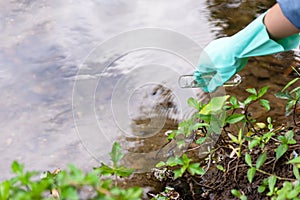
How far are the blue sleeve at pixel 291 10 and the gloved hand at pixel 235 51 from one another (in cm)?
13

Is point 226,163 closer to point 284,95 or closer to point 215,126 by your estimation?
point 215,126

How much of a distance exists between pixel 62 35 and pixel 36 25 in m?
0.18

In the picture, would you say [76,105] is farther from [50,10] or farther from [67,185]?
[67,185]

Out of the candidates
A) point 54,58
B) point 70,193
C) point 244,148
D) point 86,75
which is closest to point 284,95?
point 244,148

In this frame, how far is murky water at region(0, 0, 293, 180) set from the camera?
2154 millimetres

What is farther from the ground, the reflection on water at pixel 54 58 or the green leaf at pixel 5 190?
the green leaf at pixel 5 190

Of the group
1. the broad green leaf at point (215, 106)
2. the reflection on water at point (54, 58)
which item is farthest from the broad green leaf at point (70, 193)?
the reflection on water at point (54, 58)

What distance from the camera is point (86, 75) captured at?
2.42m

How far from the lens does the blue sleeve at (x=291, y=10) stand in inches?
54.0

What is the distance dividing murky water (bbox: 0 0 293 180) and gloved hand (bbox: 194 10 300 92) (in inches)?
12.4

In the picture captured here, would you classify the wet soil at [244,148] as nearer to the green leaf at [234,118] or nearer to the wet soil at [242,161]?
the wet soil at [242,161]

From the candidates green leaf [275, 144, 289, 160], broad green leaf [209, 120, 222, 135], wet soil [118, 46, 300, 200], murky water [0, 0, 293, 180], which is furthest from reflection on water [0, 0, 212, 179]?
green leaf [275, 144, 289, 160]

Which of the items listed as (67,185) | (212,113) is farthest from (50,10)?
(67,185)

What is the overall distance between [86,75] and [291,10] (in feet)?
4.27
